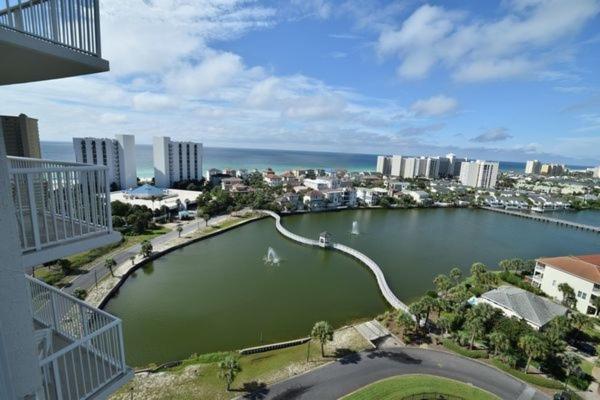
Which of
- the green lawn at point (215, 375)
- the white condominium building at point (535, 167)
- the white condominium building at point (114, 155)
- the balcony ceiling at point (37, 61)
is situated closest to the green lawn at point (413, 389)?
the green lawn at point (215, 375)

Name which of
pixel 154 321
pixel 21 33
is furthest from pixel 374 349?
pixel 21 33

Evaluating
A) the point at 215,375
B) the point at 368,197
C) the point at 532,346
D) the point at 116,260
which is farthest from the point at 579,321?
the point at 368,197

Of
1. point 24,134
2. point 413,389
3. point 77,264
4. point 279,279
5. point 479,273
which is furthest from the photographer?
point 24,134

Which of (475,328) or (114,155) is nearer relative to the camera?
(475,328)

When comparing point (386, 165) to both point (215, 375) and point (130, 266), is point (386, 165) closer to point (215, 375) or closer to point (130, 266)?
point (130, 266)

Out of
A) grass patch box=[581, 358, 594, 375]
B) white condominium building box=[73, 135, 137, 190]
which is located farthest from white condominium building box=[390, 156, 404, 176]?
grass patch box=[581, 358, 594, 375]

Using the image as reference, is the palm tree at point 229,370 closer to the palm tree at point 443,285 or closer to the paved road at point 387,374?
the paved road at point 387,374

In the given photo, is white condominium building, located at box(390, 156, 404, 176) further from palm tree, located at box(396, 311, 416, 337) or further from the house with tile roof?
palm tree, located at box(396, 311, 416, 337)
